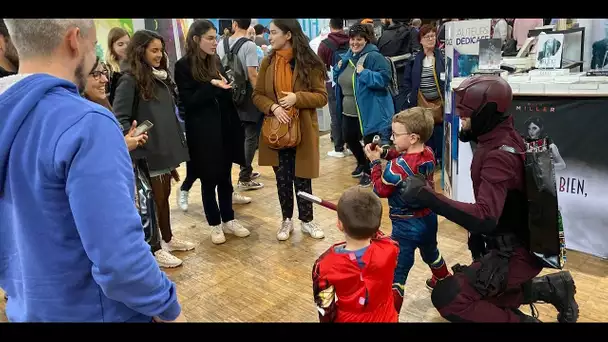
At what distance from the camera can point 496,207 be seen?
1.89m

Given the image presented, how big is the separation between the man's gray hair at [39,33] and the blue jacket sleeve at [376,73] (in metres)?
3.21

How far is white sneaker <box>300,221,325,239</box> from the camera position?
3.47 m

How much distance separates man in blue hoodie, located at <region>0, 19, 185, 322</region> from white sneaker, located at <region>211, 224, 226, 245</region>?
7.49ft

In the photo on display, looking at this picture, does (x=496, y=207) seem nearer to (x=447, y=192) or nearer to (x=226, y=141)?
(x=226, y=141)

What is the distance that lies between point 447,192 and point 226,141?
1.93 m

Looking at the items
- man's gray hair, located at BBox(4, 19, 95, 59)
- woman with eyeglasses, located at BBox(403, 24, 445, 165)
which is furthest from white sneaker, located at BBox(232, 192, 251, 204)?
man's gray hair, located at BBox(4, 19, 95, 59)

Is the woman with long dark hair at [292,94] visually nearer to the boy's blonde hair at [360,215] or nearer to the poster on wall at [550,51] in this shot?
the boy's blonde hair at [360,215]

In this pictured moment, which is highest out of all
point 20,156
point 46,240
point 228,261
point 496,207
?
point 20,156

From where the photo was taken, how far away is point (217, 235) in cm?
351

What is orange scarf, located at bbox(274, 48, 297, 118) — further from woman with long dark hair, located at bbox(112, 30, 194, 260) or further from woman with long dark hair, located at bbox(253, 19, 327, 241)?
woman with long dark hair, located at bbox(112, 30, 194, 260)

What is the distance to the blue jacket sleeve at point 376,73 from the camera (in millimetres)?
4125
